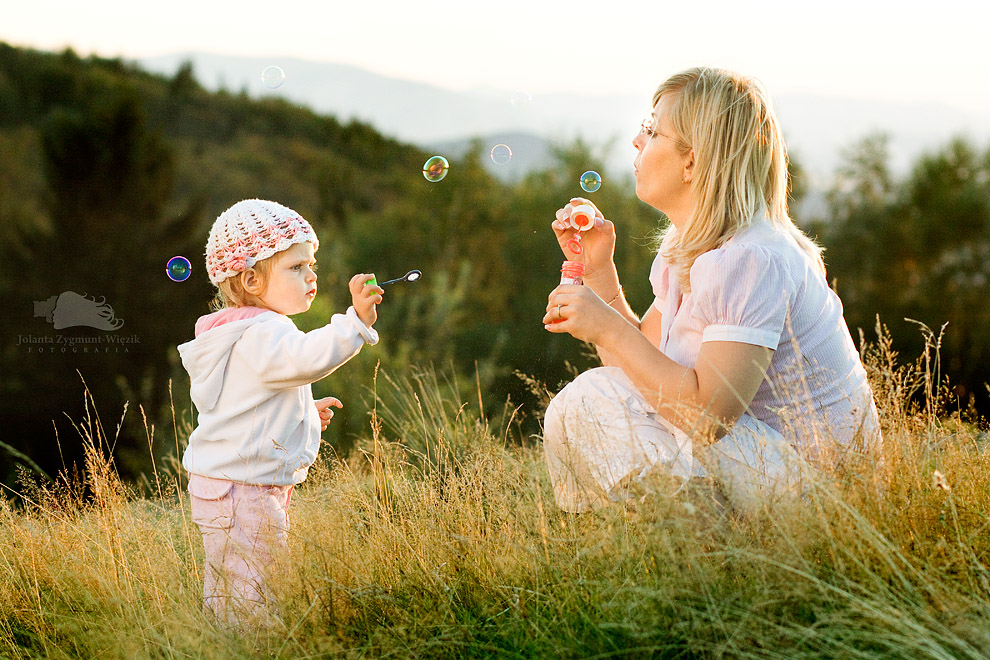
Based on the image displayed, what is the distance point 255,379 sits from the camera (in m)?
2.94

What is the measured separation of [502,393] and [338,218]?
15.6 meters

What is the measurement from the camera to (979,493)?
2.62 metres

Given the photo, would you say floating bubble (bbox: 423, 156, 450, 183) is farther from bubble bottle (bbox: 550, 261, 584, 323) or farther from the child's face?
bubble bottle (bbox: 550, 261, 584, 323)

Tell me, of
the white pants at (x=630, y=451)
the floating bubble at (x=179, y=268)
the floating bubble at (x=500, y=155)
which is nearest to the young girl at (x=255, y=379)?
the white pants at (x=630, y=451)

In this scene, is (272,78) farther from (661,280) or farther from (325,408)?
(661,280)

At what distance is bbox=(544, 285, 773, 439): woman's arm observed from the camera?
254 centimetres

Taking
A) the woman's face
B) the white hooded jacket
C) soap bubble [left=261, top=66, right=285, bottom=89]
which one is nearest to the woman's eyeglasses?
the woman's face

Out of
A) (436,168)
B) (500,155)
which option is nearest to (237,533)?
(436,168)

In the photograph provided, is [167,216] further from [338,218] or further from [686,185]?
[686,185]

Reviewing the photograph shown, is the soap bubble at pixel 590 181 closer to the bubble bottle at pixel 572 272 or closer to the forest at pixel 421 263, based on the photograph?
the bubble bottle at pixel 572 272

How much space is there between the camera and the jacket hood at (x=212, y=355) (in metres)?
2.94

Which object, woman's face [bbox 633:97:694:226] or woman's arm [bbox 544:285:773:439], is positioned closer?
woman's arm [bbox 544:285:773:439]

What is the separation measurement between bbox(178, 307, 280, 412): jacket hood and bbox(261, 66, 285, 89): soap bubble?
220 centimetres

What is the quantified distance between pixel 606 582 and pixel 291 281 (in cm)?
144
